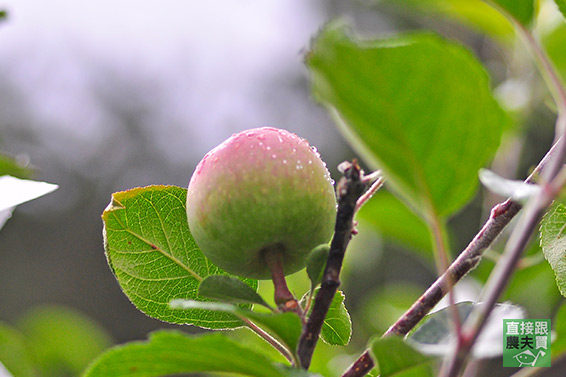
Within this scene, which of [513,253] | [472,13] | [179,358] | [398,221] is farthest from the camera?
[472,13]

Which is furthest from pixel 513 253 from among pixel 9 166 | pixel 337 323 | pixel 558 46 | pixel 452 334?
pixel 558 46

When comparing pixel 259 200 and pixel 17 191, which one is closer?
pixel 259 200

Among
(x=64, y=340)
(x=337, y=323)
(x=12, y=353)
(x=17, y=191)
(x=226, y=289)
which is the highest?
(x=17, y=191)

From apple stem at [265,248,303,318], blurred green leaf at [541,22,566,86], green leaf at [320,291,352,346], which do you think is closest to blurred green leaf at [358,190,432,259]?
blurred green leaf at [541,22,566,86]

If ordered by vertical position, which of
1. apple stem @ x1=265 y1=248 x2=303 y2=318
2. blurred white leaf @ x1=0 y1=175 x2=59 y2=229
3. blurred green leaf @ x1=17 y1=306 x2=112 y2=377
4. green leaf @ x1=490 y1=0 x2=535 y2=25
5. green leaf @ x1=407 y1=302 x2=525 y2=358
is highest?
green leaf @ x1=490 y1=0 x2=535 y2=25

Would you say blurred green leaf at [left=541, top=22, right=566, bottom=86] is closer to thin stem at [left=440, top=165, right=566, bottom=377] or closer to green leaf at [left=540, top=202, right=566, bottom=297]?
green leaf at [left=540, top=202, right=566, bottom=297]

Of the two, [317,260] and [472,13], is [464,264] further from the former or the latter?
[472,13]
